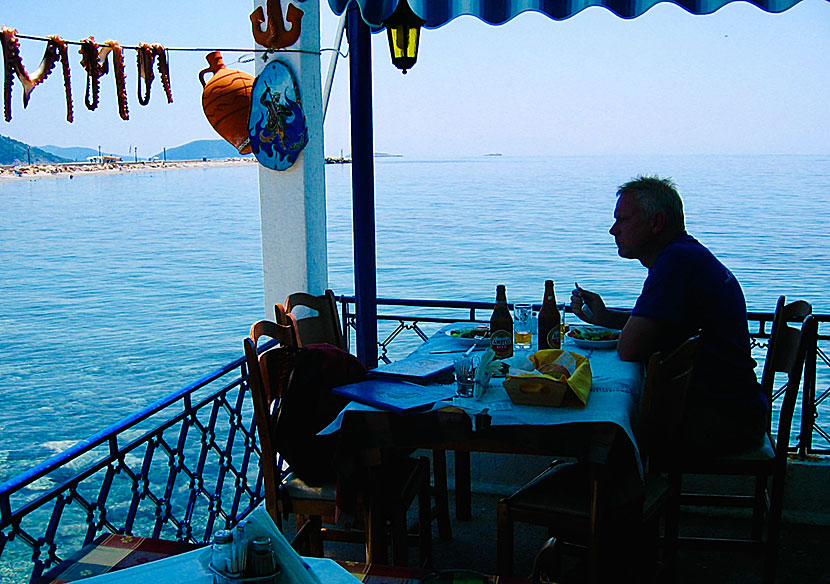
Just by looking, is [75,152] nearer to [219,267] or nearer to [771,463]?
[219,267]

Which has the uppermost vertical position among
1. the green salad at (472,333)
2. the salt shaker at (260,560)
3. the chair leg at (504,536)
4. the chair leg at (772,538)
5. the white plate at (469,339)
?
the salt shaker at (260,560)

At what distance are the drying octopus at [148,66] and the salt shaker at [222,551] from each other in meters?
2.63

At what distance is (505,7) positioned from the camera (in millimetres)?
3268

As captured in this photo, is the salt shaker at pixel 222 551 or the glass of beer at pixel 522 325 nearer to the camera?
the salt shaker at pixel 222 551

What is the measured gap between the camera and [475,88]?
50.9 metres

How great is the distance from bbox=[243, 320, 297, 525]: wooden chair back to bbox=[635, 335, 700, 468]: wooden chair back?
3.75 feet

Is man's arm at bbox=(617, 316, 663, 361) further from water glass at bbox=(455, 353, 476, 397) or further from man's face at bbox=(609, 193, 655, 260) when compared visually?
water glass at bbox=(455, 353, 476, 397)

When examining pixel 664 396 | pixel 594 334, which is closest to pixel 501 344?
pixel 594 334

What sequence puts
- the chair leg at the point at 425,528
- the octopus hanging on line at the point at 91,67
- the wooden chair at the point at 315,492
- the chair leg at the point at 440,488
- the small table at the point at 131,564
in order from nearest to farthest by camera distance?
the small table at the point at 131,564 → the wooden chair at the point at 315,492 → the chair leg at the point at 425,528 → the octopus hanging on line at the point at 91,67 → the chair leg at the point at 440,488

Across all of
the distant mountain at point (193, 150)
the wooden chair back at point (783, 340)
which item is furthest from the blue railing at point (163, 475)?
the distant mountain at point (193, 150)

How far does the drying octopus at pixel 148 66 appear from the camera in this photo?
3.48 m

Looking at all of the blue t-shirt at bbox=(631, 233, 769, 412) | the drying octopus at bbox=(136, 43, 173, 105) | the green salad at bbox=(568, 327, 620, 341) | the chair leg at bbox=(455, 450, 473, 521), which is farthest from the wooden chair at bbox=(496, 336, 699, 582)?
the drying octopus at bbox=(136, 43, 173, 105)

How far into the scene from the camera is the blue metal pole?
11.3 ft

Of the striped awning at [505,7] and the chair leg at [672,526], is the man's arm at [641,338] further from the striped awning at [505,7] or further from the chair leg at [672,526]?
the striped awning at [505,7]
